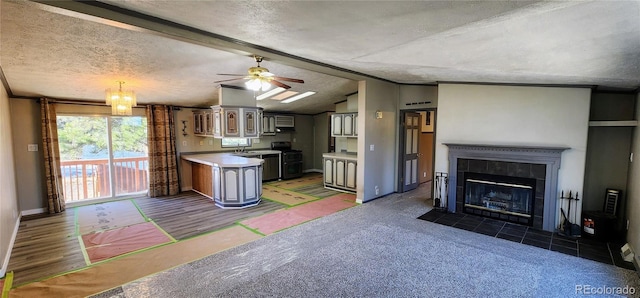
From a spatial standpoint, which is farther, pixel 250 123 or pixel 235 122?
pixel 250 123

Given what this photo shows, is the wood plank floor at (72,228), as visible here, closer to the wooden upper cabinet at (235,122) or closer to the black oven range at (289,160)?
the wooden upper cabinet at (235,122)

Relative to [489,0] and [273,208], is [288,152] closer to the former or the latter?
[273,208]

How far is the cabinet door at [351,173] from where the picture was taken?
248 inches

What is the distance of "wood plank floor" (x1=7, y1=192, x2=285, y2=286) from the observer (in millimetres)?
3180

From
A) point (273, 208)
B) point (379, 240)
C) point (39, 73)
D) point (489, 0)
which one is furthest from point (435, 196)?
point (39, 73)

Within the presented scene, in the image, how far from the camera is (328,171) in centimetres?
690

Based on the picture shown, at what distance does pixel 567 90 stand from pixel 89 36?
6102mm

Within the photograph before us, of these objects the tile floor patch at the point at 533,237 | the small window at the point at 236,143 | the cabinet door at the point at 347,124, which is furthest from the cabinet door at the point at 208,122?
the tile floor patch at the point at 533,237

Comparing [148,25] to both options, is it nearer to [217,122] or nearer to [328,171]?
[217,122]

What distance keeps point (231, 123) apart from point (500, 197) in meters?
5.08

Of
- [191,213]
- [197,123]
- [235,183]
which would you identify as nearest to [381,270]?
[235,183]

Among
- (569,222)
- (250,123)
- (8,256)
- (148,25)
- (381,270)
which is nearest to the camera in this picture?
(148,25)

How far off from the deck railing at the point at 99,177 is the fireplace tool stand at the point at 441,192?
633cm

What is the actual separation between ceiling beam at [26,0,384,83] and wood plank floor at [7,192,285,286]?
2683 mm
